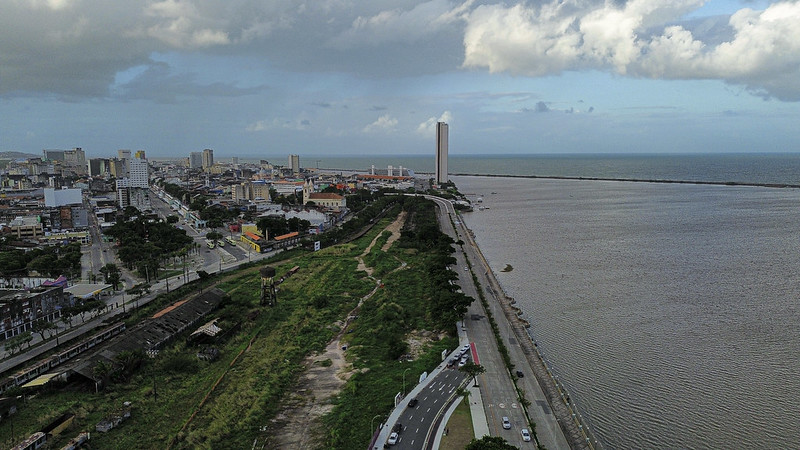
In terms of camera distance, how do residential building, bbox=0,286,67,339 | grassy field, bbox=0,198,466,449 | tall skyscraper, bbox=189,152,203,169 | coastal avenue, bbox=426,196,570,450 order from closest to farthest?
coastal avenue, bbox=426,196,570,450
grassy field, bbox=0,198,466,449
residential building, bbox=0,286,67,339
tall skyscraper, bbox=189,152,203,169

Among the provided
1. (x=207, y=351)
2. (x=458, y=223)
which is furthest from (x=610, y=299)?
(x=458, y=223)

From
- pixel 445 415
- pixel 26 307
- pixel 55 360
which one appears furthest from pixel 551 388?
pixel 26 307

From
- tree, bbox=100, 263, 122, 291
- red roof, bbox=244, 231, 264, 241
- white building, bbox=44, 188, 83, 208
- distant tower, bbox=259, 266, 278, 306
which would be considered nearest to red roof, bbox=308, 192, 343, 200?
red roof, bbox=244, 231, 264, 241

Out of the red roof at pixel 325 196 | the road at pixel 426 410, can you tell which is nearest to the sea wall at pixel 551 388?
the road at pixel 426 410

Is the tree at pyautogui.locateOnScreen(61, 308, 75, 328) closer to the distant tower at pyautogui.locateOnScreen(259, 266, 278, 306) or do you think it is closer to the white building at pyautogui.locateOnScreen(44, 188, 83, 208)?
the distant tower at pyautogui.locateOnScreen(259, 266, 278, 306)

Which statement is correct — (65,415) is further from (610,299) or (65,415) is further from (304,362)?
(610,299)

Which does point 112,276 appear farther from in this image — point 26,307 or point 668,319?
point 668,319
